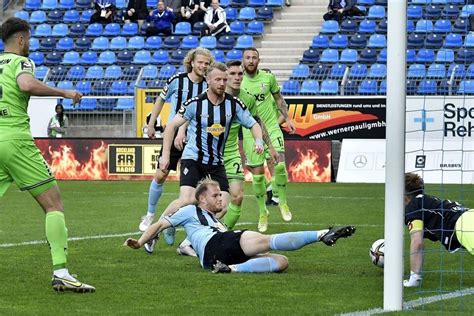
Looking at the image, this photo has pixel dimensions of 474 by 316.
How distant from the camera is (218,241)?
1013 centimetres

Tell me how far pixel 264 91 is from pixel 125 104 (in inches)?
495

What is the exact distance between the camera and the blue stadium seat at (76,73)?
30.5m

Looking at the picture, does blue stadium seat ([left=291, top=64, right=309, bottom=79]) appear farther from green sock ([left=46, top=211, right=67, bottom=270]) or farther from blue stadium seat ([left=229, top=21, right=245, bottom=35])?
green sock ([left=46, top=211, right=67, bottom=270])

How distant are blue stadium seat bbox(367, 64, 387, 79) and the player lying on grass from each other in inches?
679

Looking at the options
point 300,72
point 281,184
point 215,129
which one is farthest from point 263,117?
point 300,72

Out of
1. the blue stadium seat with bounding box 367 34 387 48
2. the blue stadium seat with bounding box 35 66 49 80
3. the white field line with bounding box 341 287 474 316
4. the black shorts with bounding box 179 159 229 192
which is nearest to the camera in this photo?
the white field line with bounding box 341 287 474 316

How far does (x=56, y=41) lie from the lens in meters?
34.0

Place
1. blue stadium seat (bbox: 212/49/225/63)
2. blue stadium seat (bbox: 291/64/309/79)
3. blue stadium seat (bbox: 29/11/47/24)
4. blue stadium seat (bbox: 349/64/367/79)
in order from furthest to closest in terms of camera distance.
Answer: blue stadium seat (bbox: 29/11/47/24) < blue stadium seat (bbox: 212/49/225/63) < blue stadium seat (bbox: 291/64/309/79) < blue stadium seat (bbox: 349/64/367/79)

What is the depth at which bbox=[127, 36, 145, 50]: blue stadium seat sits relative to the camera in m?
32.5

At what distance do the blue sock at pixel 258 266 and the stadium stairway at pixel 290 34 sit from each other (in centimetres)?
2007

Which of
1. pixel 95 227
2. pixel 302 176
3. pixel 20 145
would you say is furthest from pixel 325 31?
pixel 20 145

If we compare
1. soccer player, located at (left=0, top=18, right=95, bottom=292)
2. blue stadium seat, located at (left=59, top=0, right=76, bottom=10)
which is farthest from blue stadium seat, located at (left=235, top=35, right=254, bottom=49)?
soccer player, located at (left=0, top=18, right=95, bottom=292)

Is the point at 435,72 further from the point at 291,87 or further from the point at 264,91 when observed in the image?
the point at 264,91

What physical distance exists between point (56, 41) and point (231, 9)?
5373mm
